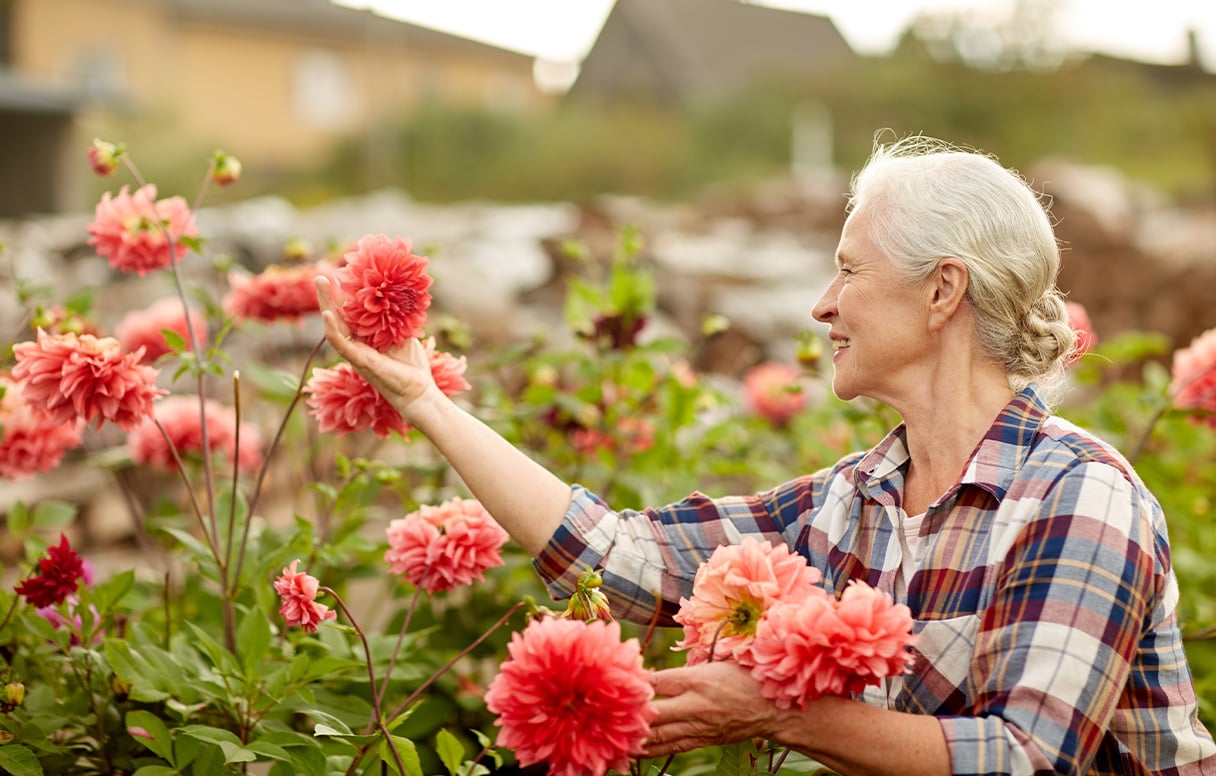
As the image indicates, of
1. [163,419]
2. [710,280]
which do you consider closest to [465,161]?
[710,280]

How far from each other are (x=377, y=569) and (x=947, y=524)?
1.22m

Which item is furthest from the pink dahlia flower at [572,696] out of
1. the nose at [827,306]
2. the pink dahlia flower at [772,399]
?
the pink dahlia flower at [772,399]

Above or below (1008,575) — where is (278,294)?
above

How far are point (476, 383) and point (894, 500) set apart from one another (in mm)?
2326

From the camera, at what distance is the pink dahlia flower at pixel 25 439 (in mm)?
1953

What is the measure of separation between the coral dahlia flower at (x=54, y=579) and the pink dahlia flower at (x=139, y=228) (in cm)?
48

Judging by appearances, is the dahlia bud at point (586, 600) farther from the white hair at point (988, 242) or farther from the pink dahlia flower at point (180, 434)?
the pink dahlia flower at point (180, 434)

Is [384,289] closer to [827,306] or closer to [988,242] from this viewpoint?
[827,306]

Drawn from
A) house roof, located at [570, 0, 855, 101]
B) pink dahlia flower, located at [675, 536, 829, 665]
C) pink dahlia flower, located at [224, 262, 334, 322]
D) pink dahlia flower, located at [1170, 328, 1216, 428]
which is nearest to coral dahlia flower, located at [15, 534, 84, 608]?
pink dahlia flower, located at [224, 262, 334, 322]

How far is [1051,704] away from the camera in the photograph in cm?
125

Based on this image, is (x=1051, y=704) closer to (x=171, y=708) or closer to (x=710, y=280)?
(x=171, y=708)

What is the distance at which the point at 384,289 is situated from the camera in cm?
144

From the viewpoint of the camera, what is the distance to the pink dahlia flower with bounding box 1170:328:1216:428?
2.32m

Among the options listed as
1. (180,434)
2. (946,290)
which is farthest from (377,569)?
(946,290)
